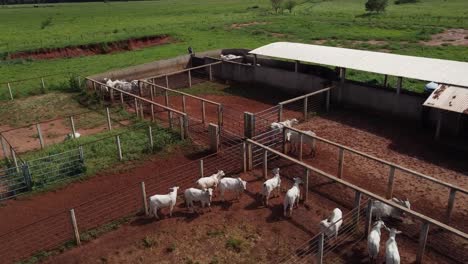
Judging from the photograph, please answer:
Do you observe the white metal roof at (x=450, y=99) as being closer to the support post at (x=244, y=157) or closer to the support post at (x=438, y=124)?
the support post at (x=438, y=124)

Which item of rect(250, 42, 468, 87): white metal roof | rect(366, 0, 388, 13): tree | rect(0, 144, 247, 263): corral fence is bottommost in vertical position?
rect(0, 144, 247, 263): corral fence

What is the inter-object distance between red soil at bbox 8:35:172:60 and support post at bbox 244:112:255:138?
28468 millimetres

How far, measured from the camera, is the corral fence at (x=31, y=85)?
2566 centimetres

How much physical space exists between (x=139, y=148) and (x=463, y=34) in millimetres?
37990

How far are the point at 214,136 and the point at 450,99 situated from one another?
997 cm

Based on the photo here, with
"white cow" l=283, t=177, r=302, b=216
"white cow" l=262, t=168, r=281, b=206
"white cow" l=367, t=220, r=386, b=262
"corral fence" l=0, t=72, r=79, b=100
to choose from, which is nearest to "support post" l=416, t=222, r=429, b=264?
"white cow" l=367, t=220, r=386, b=262

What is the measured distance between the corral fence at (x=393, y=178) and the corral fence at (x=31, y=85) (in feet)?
62.8

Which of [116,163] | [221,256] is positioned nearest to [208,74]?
[116,163]

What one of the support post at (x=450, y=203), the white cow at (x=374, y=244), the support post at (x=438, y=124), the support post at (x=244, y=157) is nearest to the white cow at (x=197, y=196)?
the support post at (x=244, y=157)

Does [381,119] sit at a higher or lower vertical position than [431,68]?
lower

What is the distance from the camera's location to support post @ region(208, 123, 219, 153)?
51.5 feet

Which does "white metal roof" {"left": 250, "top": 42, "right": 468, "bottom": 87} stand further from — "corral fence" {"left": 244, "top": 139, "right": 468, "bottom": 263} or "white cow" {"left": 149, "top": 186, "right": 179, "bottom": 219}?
"white cow" {"left": 149, "top": 186, "right": 179, "bottom": 219}

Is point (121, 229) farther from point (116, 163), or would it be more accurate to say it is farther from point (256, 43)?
point (256, 43)

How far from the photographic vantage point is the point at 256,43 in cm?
3953
